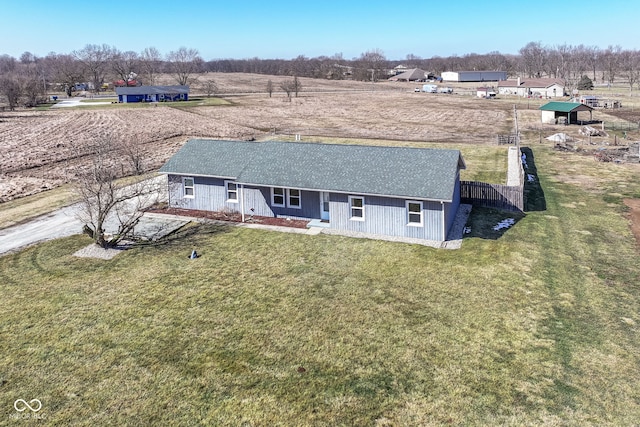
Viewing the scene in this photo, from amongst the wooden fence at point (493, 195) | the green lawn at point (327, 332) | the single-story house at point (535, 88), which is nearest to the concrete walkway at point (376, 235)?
the green lawn at point (327, 332)

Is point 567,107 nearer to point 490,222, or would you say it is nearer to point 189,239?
point 490,222

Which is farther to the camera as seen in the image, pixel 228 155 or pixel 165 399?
pixel 228 155

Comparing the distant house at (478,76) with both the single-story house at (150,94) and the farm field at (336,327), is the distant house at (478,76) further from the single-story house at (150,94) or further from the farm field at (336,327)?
the farm field at (336,327)

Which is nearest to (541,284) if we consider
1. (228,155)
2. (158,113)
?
(228,155)

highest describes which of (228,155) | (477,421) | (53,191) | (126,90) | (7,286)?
(126,90)

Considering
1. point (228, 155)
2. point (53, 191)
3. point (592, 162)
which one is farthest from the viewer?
point (592, 162)

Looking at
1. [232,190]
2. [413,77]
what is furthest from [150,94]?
[413,77]

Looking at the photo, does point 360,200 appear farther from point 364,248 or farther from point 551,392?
point 551,392
